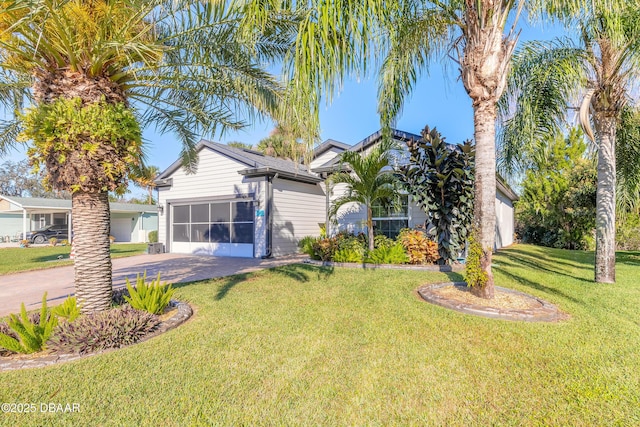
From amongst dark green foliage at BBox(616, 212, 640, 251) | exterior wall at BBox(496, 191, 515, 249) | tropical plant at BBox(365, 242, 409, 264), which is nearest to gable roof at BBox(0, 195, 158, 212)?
tropical plant at BBox(365, 242, 409, 264)

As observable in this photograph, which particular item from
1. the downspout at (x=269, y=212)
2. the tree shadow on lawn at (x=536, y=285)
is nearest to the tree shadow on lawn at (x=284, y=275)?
the downspout at (x=269, y=212)

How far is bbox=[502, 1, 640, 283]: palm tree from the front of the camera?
262 inches

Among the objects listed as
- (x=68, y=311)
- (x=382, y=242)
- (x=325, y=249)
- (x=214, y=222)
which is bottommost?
(x=68, y=311)

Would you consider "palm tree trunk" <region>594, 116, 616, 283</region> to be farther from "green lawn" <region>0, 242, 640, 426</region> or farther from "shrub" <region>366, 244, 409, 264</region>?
"shrub" <region>366, 244, 409, 264</region>

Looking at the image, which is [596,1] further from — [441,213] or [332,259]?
[332,259]

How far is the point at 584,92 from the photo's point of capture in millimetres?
6898

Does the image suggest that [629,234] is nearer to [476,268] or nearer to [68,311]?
[476,268]

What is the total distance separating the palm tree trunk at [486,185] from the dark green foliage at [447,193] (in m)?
3.50

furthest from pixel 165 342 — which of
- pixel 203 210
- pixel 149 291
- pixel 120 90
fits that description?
pixel 203 210

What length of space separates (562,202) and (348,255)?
627 inches

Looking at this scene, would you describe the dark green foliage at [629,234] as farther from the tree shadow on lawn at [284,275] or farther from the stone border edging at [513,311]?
the tree shadow on lawn at [284,275]

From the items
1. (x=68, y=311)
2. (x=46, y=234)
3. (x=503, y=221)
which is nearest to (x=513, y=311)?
(x=68, y=311)

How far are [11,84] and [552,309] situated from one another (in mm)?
9722

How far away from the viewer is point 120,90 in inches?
193
